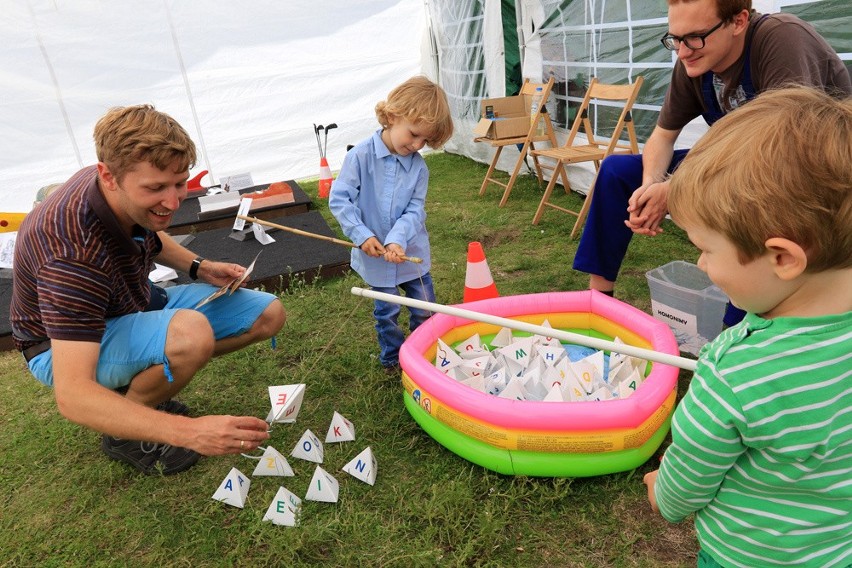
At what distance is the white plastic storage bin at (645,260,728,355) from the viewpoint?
253 cm

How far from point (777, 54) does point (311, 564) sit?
2354mm

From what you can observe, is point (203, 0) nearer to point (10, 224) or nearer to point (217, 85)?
point (217, 85)

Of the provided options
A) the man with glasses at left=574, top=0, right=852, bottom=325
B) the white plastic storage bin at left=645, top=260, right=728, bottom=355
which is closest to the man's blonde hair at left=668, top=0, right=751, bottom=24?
the man with glasses at left=574, top=0, right=852, bottom=325

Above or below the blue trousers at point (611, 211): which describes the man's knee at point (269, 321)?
below

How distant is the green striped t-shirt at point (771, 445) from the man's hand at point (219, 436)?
45.4 inches

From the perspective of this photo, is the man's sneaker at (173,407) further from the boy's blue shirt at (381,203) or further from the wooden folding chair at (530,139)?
the wooden folding chair at (530,139)

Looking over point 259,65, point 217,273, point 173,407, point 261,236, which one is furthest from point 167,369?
point 259,65

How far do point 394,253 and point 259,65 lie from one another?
20.1 ft

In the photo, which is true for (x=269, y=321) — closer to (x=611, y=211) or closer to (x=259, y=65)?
(x=611, y=211)

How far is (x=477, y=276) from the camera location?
10.0ft

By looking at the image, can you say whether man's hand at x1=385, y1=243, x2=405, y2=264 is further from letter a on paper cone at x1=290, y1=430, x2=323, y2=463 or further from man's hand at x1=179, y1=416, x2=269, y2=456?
man's hand at x1=179, y1=416, x2=269, y2=456

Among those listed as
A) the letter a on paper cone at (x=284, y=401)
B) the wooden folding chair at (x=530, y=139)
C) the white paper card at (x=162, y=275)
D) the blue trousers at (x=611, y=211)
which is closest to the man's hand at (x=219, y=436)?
the letter a on paper cone at (x=284, y=401)

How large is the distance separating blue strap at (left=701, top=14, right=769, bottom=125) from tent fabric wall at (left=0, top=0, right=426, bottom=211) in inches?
248

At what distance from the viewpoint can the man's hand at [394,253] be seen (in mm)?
2473
